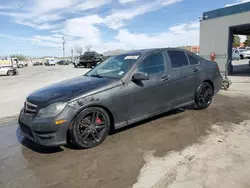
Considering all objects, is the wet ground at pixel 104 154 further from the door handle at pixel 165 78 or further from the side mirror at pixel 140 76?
the side mirror at pixel 140 76

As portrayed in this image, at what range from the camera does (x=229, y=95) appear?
7379 millimetres

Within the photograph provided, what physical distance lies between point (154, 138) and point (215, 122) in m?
1.64

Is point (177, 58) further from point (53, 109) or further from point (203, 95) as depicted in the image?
point (53, 109)

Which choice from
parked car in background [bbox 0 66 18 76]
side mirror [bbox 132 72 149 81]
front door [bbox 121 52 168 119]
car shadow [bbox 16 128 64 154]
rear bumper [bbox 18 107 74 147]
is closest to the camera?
rear bumper [bbox 18 107 74 147]

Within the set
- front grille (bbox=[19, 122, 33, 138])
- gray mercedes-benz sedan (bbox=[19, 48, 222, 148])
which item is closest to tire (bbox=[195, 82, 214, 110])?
gray mercedes-benz sedan (bbox=[19, 48, 222, 148])

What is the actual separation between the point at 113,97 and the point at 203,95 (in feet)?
9.16

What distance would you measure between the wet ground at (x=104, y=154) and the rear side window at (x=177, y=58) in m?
1.27

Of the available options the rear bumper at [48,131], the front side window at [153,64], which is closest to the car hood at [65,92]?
the rear bumper at [48,131]

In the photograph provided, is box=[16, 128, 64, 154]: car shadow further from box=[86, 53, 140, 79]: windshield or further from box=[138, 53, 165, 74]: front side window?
box=[138, 53, 165, 74]: front side window

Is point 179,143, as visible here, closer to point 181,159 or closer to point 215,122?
point 181,159

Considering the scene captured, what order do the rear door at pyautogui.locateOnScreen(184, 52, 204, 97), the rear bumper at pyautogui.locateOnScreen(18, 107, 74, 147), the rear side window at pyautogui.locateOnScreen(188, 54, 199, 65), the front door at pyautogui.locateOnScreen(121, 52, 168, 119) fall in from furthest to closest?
1. the rear side window at pyautogui.locateOnScreen(188, 54, 199, 65)
2. the rear door at pyautogui.locateOnScreen(184, 52, 204, 97)
3. the front door at pyautogui.locateOnScreen(121, 52, 168, 119)
4. the rear bumper at pyautogui.locateOnScreen(18, 107, 74, 147)

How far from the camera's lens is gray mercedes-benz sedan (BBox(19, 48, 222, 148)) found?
3242mm

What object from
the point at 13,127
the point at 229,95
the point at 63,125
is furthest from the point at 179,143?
the point at 229,95

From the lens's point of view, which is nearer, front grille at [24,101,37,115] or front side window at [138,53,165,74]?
front grille at [24,101,37,115]
